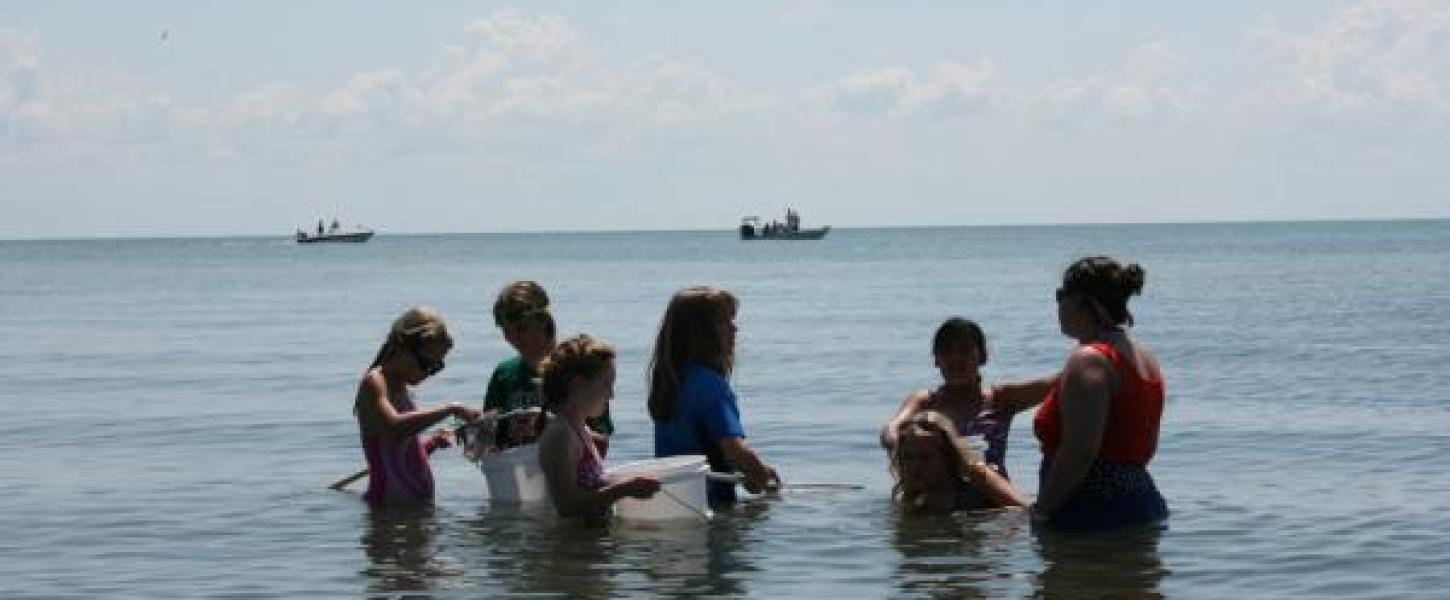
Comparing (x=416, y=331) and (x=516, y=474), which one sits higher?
(x=416, y=331)

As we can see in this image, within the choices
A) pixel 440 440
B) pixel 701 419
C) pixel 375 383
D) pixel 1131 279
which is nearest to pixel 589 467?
pixel 701 419

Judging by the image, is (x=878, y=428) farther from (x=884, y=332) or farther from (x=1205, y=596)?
(x=884, y=332)

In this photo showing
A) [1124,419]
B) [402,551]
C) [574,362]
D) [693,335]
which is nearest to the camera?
[1124,419]

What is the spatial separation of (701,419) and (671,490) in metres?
0.36

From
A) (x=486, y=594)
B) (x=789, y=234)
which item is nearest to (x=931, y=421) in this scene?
(x=486, y=594)

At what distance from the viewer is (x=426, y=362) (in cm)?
1100

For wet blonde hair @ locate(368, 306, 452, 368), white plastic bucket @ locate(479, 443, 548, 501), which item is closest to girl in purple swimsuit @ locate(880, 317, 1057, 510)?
white plastic bucket @ locate(479, 443, 548, 501)

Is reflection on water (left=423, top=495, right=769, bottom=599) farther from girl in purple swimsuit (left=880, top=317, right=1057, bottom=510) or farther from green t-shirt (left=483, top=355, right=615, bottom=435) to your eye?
girl in purple swimsuit (left=880, top=317, right=1057, bottom=510)

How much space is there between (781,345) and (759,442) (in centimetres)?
Result: 1555

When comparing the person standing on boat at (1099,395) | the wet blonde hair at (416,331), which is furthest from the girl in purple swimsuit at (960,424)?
the wet blonde hair at (416,331)

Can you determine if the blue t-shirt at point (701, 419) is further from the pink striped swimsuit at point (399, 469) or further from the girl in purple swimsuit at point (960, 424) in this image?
the pink striped swimsuit at point (399, 469)

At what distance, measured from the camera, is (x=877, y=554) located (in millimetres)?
10766

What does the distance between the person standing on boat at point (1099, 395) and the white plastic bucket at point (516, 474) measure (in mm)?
2661

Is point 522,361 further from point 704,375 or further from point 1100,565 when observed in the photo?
point 1100,565
